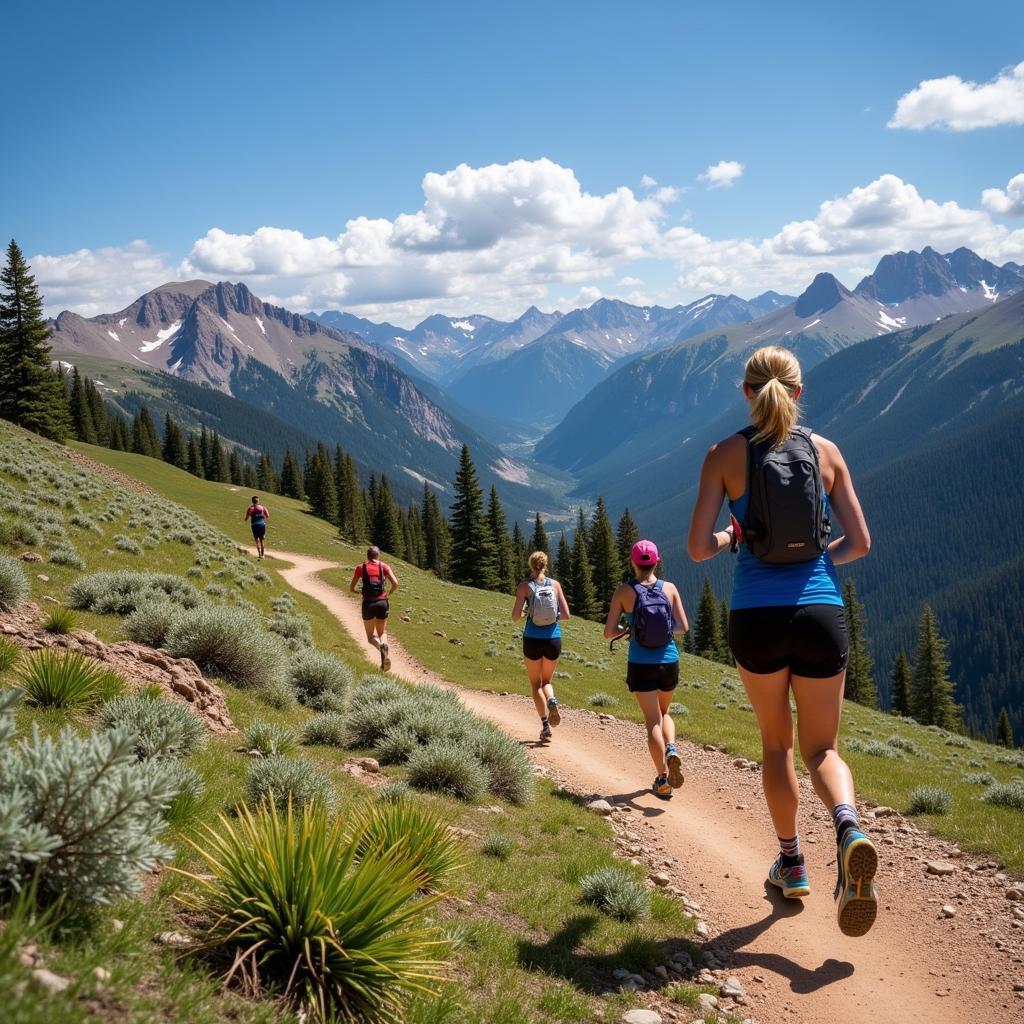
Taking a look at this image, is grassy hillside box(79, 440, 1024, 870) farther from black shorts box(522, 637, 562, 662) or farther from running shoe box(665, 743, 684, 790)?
running shoe box(665, 743, 684, 790)

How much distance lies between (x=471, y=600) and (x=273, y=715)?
112 feet

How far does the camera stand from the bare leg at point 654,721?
9062 mm

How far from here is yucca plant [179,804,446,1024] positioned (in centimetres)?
331

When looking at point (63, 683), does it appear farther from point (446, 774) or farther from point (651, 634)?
point (651, 634)

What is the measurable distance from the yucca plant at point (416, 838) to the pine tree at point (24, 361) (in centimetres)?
5708

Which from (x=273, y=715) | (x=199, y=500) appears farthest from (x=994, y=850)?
(x=199, y=500)

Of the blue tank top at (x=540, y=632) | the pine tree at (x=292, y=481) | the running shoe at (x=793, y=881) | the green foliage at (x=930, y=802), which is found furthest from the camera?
the pine tree at (x=292, y=481)

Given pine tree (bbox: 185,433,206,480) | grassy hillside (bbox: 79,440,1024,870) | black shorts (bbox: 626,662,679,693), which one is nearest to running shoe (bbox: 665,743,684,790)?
black shorts (bbox: 626,662,679,693)

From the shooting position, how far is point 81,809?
2.82 meters

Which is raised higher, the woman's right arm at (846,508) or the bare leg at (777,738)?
the woman's right arm at (846,508)

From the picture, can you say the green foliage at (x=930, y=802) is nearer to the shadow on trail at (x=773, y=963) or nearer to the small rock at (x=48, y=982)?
the shadow on trail at (x=773, y=963)

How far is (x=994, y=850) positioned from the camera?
7.78 metres

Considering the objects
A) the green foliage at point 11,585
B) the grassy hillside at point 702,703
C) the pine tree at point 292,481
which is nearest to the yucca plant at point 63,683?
the green foliage at point 11,585

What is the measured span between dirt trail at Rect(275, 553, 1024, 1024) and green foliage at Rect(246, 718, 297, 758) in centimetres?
426
